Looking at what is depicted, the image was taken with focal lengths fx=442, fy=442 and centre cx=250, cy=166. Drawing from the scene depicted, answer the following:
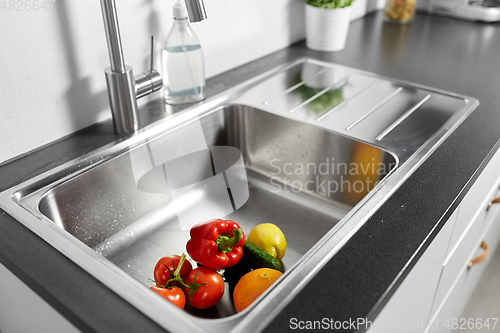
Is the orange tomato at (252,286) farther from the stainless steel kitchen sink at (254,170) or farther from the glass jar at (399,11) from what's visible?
the glass jar at (399,11)

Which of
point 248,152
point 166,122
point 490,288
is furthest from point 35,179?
point 490,288

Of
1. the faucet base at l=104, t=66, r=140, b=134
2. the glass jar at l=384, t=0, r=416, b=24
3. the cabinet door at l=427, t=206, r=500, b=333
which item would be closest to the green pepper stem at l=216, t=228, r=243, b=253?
the faucet base at l=104, t=66, r=140, b=134

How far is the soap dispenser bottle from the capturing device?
1011 millimetres

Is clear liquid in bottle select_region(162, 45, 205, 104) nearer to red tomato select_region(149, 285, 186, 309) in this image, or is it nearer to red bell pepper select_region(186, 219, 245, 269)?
red bell pepper select_region(186, 219, 245, 269)

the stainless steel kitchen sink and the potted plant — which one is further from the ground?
the potted plant

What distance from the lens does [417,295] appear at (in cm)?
82

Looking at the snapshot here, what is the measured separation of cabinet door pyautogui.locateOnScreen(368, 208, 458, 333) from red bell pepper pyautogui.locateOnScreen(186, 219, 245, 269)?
0.82 ft

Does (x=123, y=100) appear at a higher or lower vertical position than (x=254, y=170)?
higher

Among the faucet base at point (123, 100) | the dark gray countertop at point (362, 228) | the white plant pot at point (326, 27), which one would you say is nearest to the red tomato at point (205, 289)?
the dark gray countertop at point (362, 228)

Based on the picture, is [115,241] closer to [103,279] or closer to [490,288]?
[103,279]

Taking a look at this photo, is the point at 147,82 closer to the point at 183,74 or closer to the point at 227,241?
the point at 183,74

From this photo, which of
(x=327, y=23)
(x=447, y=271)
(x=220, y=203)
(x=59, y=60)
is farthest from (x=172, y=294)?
(x=327, y=23)

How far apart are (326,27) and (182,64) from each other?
575 millimetres

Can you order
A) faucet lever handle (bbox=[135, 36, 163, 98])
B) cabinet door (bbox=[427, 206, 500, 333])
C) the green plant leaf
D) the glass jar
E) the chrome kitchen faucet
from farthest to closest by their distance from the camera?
1. the glass jar
2. the green plant leaf
3. cabinet door (bbox=[427, 206, 500, 333])
4. faucet lever handle (bbox=[135, 36, 163, 98])
5. the chrome kitchen faucet
